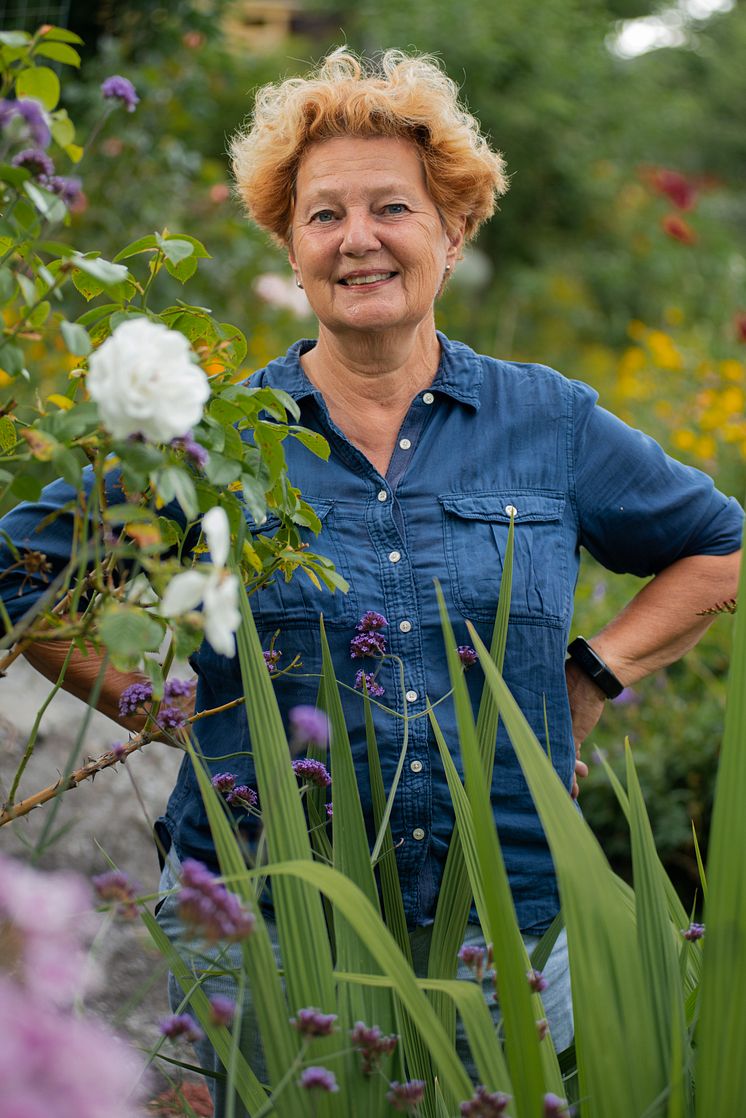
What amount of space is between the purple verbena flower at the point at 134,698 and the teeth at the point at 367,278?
96 cm

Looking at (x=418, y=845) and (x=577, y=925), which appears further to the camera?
(x=418, y=845)

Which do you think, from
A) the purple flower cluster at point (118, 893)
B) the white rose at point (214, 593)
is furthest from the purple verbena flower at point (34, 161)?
the purple flower cluster at point (118, 893)

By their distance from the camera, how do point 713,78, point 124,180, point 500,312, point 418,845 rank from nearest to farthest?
point 418,845 → point 124,180 → point 500,312 → point 713,78

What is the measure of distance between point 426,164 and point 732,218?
13.4 metres

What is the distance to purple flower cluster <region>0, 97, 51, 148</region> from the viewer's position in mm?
1143

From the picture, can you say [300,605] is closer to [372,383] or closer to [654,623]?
[372,383]

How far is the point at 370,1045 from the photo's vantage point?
1.20 metres

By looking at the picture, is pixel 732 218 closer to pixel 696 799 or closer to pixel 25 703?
pixel 696 799

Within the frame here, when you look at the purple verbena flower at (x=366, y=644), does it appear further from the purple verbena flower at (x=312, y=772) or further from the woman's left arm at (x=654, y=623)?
the woman's left arm at (x=654, y=623)

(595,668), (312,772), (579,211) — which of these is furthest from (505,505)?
(579,211)

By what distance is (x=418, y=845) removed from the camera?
1.97 metres

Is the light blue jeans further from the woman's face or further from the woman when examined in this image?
the woman's face

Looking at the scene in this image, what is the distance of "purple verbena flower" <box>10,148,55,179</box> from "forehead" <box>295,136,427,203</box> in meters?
1.04

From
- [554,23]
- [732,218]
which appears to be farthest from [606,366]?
[732,218]
